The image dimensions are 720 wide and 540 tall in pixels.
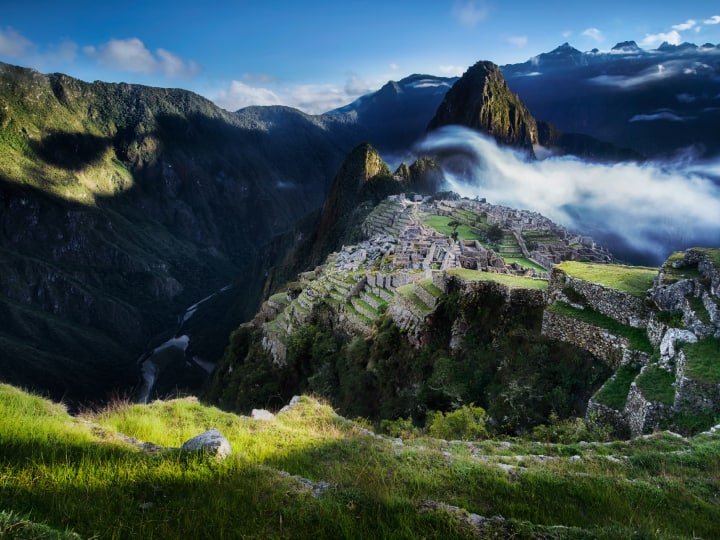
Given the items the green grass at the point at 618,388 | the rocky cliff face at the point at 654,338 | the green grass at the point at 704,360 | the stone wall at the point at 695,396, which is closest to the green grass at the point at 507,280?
the rocky cliff face at the point at 654,338

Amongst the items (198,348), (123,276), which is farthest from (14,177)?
(198,348)

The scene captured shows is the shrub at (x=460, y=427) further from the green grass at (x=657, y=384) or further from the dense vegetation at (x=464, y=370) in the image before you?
the green grass at (x=657, y=384)

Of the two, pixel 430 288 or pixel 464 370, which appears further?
pixel 430 288

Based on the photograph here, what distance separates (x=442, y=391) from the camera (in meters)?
15.0

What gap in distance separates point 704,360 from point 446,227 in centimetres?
5196

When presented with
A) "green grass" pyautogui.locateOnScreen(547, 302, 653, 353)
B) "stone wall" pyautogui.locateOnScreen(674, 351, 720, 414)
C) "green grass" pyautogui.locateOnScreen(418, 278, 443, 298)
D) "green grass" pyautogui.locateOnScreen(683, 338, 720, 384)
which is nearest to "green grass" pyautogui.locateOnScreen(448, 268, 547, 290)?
"green grass" pyautogui.locateOnScreen(418, 278, 443, 298)

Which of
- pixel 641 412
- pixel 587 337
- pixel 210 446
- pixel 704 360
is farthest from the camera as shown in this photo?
pixel 587 337

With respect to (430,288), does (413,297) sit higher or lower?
lower

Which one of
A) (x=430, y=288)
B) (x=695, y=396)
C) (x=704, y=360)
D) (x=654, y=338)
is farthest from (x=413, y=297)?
(x=695, y=396)

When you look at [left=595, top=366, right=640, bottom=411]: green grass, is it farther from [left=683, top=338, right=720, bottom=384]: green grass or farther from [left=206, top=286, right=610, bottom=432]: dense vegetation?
[left=683, top=338, right=720, bottom=384]: green grass

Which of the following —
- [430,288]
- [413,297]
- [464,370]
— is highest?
[430,288]

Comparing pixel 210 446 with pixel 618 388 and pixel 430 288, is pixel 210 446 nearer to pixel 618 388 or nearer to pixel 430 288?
pixel 618 388

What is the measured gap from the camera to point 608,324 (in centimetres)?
1198

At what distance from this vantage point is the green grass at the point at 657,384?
8633 millimetres
